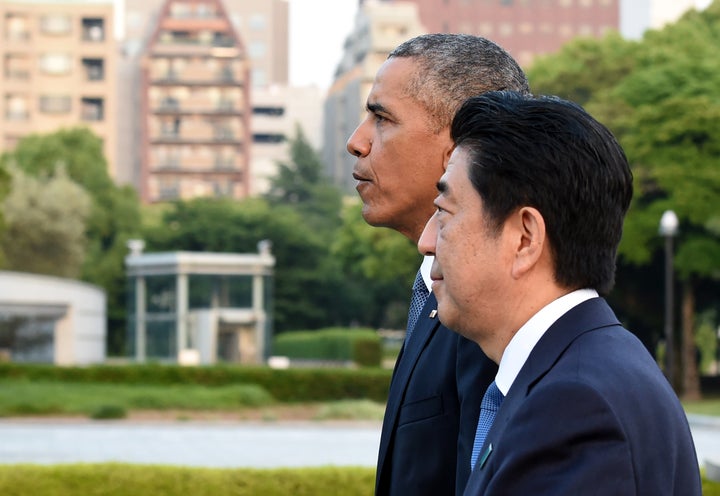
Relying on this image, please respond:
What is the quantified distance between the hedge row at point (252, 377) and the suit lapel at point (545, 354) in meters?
28.9

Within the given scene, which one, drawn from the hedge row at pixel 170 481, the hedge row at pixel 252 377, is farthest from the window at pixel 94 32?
the hedge row at pixel 170 481

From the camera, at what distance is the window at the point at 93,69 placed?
8788cm

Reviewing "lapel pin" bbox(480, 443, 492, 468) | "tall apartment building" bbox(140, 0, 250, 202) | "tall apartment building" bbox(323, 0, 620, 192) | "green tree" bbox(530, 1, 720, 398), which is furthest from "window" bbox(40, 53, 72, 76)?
"lapel pin" bbox(480, 443, 492, 468)

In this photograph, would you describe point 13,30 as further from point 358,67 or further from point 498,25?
point 498,25

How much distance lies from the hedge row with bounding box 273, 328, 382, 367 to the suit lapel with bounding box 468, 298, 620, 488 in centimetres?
3887

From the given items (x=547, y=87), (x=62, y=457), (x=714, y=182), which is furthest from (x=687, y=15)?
(x=62, y=457)

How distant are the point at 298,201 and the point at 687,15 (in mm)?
43257

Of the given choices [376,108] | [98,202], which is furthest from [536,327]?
[98,202]

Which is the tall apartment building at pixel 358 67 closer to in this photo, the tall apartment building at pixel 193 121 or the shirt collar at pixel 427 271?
the tall apartment building at pixel 193 121

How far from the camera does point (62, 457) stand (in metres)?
17.9

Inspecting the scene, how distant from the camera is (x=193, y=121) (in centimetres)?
9275

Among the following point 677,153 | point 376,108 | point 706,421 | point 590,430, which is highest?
point 677,153

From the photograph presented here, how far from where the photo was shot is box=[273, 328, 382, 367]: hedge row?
40875 mm

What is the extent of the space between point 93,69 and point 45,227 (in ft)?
109
